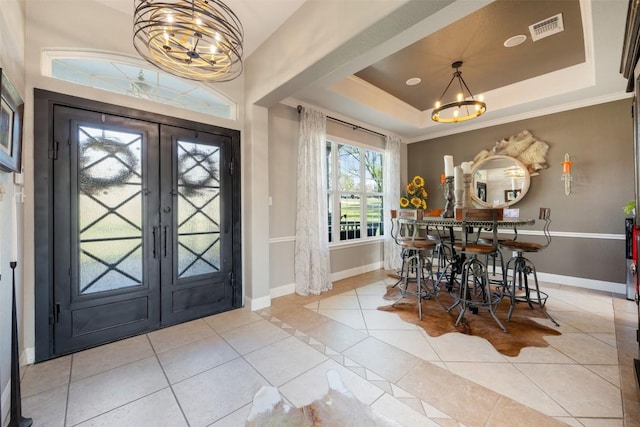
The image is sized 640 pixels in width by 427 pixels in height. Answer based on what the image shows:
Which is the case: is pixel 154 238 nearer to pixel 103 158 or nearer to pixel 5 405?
pixel 103 158

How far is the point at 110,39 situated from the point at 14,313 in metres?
2.39

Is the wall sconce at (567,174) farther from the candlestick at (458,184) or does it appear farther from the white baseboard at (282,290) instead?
the white baseboard at (282,290)

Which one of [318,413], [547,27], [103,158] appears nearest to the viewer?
[318,413]

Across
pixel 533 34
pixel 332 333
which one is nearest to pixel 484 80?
pixel 533 34

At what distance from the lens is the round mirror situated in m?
4.25

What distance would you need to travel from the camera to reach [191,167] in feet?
9.34

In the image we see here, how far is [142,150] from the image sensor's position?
2533 mm

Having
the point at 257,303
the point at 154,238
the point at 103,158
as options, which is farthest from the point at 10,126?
the point at 257,303

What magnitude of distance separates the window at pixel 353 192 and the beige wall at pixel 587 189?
7.76ft

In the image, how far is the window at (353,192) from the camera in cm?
436

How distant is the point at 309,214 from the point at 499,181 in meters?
3.45

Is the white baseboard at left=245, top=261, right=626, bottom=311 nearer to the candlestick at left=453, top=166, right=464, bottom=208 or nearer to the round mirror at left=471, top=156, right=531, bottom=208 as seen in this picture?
the round mirror at left=471, top=156, right=531, bottom=208

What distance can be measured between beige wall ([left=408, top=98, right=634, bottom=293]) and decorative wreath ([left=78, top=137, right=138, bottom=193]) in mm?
5572

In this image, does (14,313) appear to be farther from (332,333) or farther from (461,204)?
(461,204)
